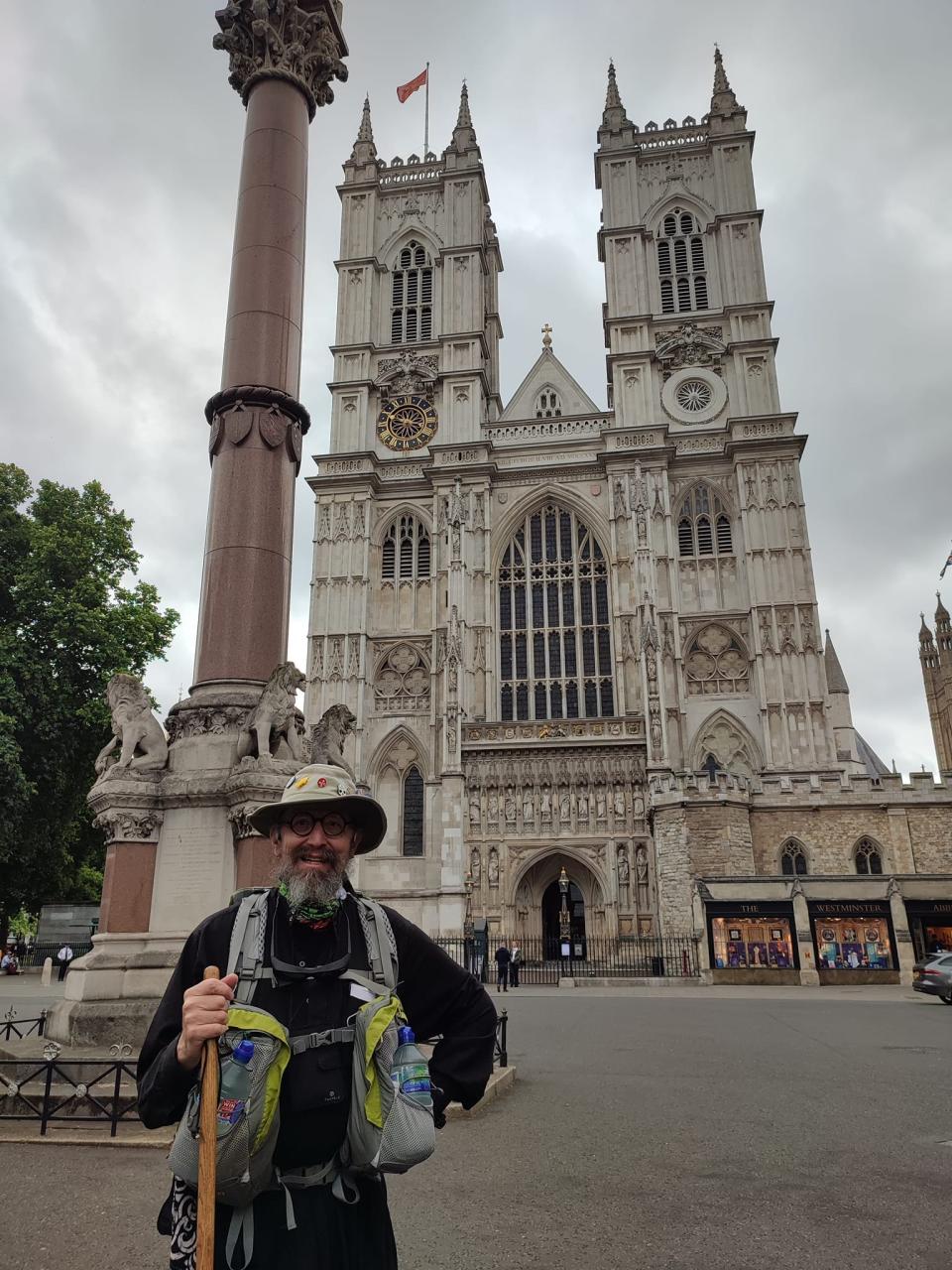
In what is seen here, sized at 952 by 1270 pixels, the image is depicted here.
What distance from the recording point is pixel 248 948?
2379 millimetres

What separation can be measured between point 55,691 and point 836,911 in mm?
19740

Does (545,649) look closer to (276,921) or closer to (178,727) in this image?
(178,727)

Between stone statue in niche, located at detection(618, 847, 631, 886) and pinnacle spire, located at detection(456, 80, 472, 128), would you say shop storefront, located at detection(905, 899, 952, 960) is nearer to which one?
stone statue in niche, located at detection(618, 847, 631, 886)

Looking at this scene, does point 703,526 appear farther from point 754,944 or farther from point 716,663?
point 754,944

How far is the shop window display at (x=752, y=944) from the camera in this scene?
2248 cm

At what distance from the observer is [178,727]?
870 centimetres

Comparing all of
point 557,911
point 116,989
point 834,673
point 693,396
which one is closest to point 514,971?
point 557,911

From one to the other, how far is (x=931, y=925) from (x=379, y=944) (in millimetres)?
23928

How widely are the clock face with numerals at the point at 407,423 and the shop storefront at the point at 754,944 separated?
80.5ft

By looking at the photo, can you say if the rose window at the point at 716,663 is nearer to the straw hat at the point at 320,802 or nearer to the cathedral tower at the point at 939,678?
the straw hat at the point at 320,802

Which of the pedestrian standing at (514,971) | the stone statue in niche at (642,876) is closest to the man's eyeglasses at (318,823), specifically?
the pedestrian standing at (514,971)

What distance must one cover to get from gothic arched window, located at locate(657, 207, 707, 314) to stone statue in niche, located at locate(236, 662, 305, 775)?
3648 cm

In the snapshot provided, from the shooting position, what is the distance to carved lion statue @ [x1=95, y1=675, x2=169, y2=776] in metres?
8.41

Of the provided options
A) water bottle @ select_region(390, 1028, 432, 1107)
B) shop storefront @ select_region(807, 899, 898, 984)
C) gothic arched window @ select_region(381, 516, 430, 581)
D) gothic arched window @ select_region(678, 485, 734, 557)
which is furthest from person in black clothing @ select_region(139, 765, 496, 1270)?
gothic arched window @ select_region(381, 516, 430, 581)
